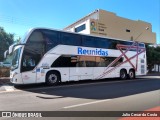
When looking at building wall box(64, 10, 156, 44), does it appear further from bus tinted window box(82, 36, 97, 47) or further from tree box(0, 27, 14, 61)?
bus tinted window box(82, 36, 97, 47)

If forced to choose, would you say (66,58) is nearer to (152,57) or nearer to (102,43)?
(102,43)

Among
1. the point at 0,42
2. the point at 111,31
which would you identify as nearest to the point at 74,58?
the point at 0,42

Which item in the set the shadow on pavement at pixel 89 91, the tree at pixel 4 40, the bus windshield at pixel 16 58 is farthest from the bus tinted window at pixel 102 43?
the tree at pixel 4 40

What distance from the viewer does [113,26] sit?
4844 centimetres

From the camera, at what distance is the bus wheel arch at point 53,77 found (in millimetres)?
13466

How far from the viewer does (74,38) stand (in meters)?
15.1

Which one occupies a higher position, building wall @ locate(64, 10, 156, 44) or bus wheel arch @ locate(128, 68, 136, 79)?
building wall @ locate(64, 10, 156, 44)

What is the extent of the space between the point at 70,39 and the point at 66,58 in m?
1.51

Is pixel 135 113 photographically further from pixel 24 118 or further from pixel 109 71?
pixel 109 71

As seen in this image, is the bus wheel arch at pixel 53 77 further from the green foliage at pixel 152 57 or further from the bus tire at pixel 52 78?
the green foliage at pixel 152 57

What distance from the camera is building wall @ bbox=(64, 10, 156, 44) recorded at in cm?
4448

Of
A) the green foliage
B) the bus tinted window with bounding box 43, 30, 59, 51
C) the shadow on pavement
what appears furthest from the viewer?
the green foliage

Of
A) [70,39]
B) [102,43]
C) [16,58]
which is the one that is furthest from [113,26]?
[16,58]

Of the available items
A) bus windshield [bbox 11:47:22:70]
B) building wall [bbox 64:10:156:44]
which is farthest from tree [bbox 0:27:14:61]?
building wall [bbox 64:10:156:44]
